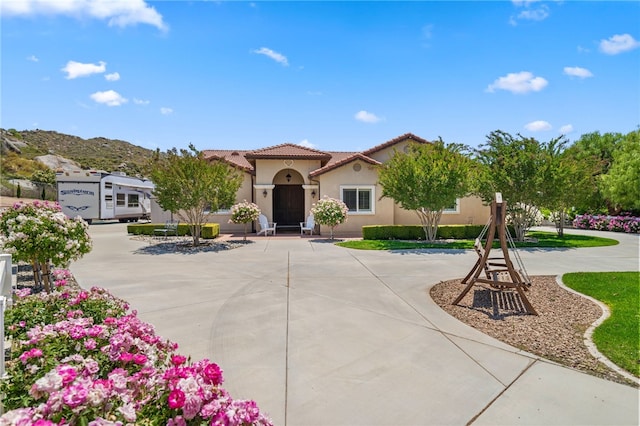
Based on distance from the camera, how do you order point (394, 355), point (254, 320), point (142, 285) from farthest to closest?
point (142, 285)
point (254, 320)
point (394, 355)

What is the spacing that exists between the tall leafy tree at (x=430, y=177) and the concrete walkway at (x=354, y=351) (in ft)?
20.7

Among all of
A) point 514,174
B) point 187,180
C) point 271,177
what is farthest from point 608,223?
point 187,180

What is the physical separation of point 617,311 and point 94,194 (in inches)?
1204

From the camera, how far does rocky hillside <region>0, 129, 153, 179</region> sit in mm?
49834

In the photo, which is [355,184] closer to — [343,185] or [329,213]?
[343,185]

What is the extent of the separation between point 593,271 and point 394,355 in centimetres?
871

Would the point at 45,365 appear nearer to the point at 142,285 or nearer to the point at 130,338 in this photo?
the point at 130,338

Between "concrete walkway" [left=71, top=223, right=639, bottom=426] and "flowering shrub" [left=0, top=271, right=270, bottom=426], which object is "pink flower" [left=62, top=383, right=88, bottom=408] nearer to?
"flowering shrub" [left=0, top=271, right=270, bottom=426]

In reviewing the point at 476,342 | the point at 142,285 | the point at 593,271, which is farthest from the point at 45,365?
the point at 593,271

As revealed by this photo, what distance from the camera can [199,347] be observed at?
14.9 ft

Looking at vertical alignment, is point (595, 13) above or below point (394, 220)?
above

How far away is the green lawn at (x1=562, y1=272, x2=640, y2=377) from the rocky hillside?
45.2 meters

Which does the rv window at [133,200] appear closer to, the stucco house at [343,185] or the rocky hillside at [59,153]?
the rocky hillside at [59,153]

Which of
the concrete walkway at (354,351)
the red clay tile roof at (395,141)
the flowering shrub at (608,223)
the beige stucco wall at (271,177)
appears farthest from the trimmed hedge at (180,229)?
the flowering shrub at (608,223)
